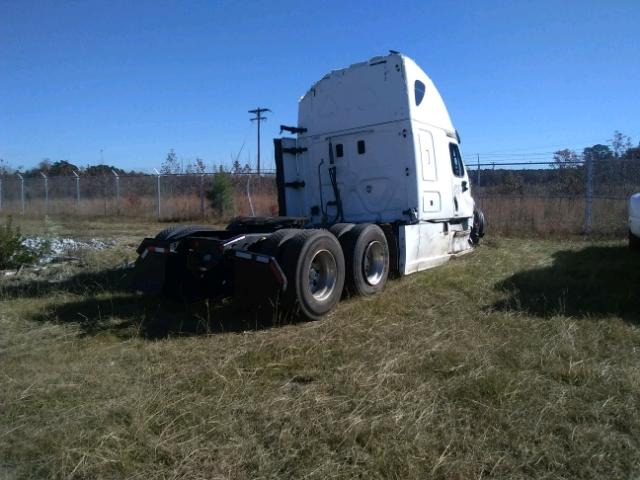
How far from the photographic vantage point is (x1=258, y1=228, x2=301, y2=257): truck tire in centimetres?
559

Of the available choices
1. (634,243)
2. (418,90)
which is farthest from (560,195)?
(418,90)

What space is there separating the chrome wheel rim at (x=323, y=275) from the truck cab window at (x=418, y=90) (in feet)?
11.0

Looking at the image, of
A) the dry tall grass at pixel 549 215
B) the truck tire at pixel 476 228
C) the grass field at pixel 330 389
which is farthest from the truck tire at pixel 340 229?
the dry tall grass at pixel 549 215

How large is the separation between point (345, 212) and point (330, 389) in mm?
5135

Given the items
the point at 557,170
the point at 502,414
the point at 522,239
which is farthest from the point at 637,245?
the point at 502,414

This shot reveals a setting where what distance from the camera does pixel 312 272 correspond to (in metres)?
6.12

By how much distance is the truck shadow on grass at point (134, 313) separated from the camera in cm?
557

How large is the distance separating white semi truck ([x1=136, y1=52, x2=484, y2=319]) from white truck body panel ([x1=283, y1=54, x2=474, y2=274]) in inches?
0.6

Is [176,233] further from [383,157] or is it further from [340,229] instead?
[383,157]

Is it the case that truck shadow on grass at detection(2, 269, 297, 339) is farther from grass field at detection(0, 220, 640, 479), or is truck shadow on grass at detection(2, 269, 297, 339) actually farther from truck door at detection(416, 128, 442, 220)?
truck door at detection(416, 128, 442, 220)

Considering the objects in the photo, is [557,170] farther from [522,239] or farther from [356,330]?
[356,330]

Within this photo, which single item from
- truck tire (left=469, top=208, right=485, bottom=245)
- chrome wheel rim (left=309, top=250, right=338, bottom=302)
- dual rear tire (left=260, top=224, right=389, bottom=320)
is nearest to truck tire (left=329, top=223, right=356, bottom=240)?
dual rear tire (left=260, top=224, right=389, bottom=320)

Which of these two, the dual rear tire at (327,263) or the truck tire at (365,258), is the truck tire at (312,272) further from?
the truck tire at (365,258)

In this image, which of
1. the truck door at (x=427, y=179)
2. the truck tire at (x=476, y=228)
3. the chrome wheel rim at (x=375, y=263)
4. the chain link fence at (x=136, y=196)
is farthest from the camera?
the chain link fence at (x=136, y=196)
